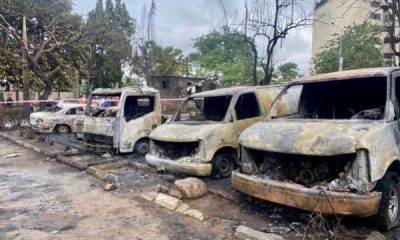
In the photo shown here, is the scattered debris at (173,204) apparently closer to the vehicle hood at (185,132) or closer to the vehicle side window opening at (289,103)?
the vehicle hood at (185,132)

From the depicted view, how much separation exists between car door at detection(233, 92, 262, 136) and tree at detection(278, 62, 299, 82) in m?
30.1

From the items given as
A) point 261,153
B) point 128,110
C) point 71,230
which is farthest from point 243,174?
point 128,110

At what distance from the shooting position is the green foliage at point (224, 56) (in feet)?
116

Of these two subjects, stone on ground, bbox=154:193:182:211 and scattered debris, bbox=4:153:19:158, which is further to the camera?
scattered debris, bbox=4:153:19:158

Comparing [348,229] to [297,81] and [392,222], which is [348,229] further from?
[297,81]

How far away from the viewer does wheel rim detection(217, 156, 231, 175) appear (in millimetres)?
6965

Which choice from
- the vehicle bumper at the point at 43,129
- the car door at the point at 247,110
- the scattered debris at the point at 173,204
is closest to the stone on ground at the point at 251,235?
the scattered debris at the point at 173,204

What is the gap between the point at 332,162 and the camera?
4.69m

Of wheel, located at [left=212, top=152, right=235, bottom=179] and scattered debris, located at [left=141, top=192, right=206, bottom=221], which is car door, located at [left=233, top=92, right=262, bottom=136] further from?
scattered debris, located at [left=141, top=192, right=206, bottom=221]

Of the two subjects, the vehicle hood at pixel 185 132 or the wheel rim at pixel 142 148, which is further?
the wheel rim at pixel 142 148

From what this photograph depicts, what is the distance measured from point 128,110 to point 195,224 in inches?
217

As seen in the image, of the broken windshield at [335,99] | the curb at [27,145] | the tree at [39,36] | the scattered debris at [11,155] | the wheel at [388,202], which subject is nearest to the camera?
the wheel at [388,202]

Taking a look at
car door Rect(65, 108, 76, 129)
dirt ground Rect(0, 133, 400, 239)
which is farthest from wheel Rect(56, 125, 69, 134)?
dirt ground Rect(0, 133, 400, 239)

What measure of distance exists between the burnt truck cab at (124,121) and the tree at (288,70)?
28673 mm
